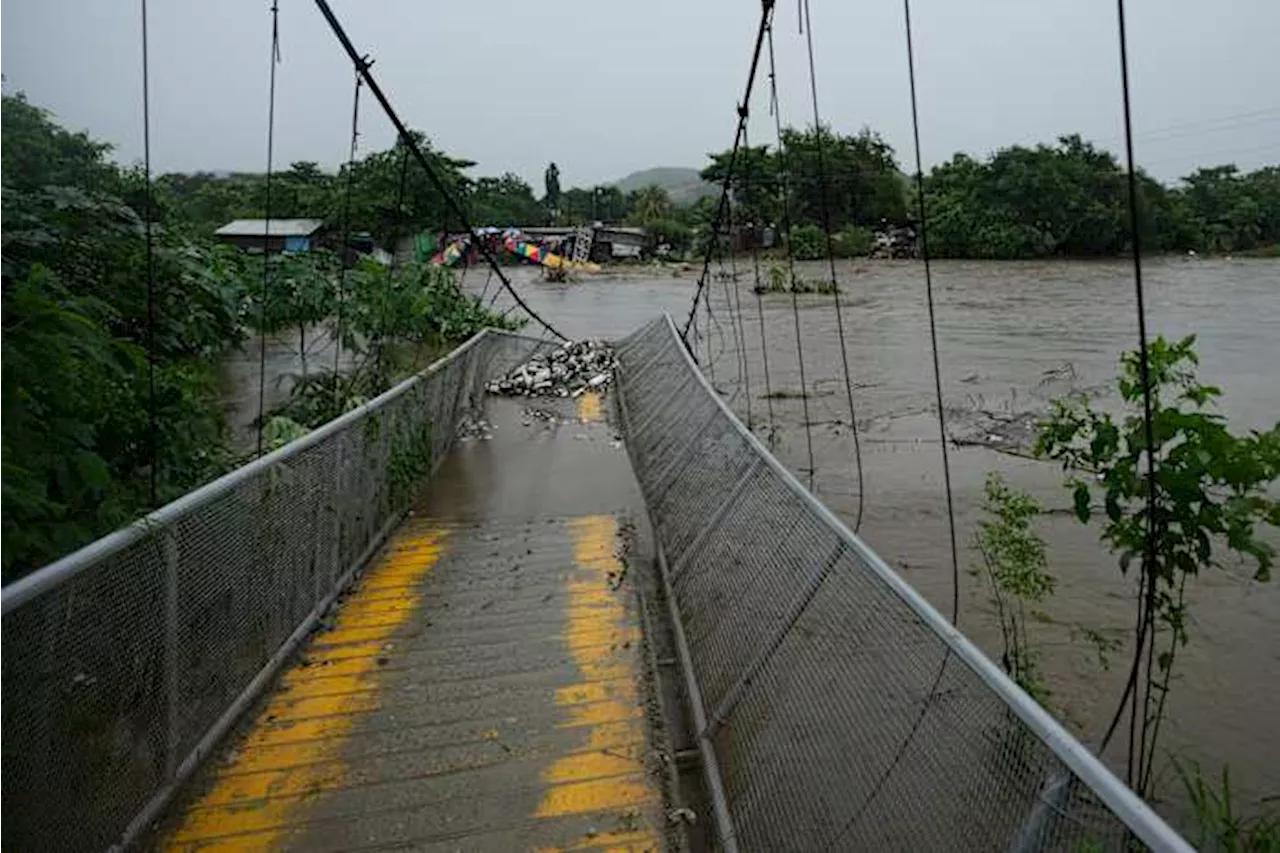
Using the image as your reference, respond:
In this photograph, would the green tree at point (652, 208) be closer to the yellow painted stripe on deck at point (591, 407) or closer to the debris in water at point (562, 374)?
the debris in water at point (562, 374)

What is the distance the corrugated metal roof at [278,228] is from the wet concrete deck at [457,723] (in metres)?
30.5

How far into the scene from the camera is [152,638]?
256 centimetres

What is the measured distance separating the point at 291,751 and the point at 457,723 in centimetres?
55

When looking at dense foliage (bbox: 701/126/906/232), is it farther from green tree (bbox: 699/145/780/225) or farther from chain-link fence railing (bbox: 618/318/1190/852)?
chain-link fence railing (bbox: 618/318/1190/852)

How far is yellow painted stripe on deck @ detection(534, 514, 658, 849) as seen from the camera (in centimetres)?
278

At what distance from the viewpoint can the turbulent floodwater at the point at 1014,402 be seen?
4805 millimetres

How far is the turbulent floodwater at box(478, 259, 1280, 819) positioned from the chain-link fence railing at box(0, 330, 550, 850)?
3.63m

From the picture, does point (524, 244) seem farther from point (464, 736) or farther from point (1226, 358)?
point (464, 736)

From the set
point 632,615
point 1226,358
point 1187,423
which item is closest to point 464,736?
point 632,615

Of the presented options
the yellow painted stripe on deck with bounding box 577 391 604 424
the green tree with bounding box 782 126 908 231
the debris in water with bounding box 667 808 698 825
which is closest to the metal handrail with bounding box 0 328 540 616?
the debris in water with bounding box 667 808 698 825

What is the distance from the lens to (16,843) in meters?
1.99

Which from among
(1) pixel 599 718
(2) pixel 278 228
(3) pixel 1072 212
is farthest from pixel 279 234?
(1) pixel 599 718

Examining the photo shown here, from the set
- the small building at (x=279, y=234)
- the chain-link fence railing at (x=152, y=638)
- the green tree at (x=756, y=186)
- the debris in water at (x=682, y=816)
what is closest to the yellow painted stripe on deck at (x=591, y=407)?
the chain-link fence railing at (x=152, y=638)

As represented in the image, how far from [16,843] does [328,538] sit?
7.62ft
